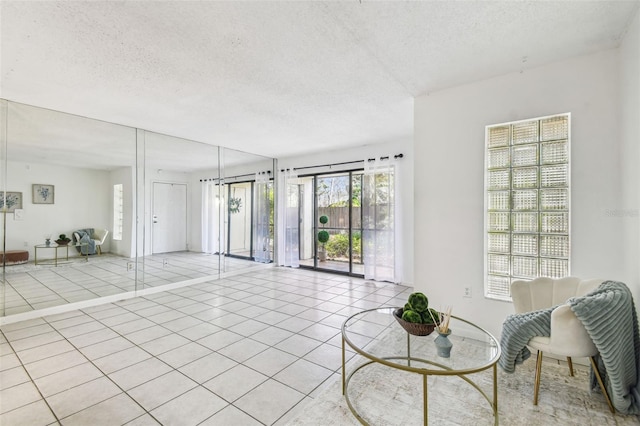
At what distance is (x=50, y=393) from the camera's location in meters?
1.94

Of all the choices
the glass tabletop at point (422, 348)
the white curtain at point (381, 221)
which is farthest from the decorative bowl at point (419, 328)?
the white curtain at point (381, 221)

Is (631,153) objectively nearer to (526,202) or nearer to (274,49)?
(526,202)

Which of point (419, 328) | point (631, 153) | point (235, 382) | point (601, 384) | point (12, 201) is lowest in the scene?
point (235, 382)

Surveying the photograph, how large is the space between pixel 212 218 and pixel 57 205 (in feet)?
8.12

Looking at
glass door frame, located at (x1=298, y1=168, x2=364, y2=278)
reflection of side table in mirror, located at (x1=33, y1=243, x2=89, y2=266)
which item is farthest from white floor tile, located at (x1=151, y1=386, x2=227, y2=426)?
glass door frame, located at (x1=298, y1=168, x2=364, y2=278)

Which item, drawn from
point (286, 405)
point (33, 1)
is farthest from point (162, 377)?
point (33, 1)

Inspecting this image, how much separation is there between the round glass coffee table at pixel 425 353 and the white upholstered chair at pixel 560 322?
32cm

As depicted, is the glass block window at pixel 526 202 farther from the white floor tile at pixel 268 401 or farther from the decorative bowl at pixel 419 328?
the white floor tile at pixel 268 401

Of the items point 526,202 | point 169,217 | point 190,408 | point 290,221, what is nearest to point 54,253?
point 169,217

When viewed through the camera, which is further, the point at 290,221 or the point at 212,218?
the point at 290,221

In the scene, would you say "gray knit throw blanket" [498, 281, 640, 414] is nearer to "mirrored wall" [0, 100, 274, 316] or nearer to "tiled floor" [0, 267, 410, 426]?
"tiled floor" [0, 267, 410, 426]

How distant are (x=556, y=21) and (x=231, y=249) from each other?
592 centimetres

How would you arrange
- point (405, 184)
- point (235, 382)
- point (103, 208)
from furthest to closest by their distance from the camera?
point (405, 184) → point (103, 208) → point (235, 382)

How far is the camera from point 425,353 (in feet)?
6.70
